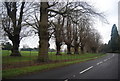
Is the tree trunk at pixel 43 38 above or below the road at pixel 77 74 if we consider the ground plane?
above

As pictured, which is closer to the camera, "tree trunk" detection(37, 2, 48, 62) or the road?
the road

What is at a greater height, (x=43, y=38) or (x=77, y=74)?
(x=43, y=38)

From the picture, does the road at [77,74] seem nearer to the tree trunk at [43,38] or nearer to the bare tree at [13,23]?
the tree trunk at [43,38]

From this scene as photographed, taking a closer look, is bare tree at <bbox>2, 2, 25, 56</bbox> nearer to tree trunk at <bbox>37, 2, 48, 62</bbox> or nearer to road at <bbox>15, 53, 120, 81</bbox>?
tree trunk at <bbox>37, 2, 48, 62</bbox>

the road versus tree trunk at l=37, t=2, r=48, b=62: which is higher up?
tree trunk at l=37, t=2, r=48, b=62

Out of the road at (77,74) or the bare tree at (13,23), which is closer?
the road at (77,74)

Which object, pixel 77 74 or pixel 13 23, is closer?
pixel 77 74

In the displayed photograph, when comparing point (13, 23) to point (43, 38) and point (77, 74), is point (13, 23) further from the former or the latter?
point (77, 74)

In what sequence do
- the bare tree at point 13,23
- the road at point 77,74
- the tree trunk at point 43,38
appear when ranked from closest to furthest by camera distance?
the road at point 77,74, the tree trunk at point 43,38, the bare tree at point 13,23

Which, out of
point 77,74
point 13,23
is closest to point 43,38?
point 13,23

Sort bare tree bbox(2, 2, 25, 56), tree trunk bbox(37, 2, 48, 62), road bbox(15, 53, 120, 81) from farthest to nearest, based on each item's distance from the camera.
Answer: bare tree bbox(2, 2, 25, 56) → tree trunk bbox(37, 2, 48, 62) → road bbox(15, 53, 120, 81)

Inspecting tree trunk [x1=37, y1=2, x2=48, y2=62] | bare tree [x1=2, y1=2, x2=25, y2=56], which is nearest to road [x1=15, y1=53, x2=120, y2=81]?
tree trunk [x1=37, y1=2, x2=48, y2=62]

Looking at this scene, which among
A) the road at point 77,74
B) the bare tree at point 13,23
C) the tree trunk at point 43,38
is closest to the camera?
the road at point 77,74

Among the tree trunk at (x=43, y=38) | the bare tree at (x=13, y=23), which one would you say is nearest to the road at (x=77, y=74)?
the tree trunk at (x=43, y=38)
